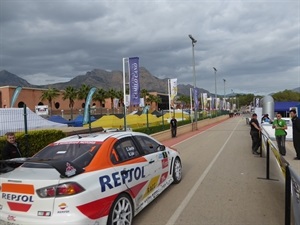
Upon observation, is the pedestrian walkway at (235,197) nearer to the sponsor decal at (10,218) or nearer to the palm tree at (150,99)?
the sponsor decal at (10,218)

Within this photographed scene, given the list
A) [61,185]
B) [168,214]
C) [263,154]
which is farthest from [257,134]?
[61,185]

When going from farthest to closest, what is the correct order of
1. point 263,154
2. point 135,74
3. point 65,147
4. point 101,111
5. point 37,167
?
1. point 101,111
2. point 135,74
3. point 263,154
4. point 65,147
5. point 37,167

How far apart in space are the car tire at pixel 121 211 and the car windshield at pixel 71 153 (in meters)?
0.77

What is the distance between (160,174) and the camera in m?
6.95

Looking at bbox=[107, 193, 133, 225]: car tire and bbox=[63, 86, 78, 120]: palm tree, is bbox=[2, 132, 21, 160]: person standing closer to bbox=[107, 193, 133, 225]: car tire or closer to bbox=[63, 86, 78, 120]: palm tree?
bbox=[107, 193, 133, 225]: car tire

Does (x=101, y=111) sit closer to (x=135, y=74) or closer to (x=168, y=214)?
(x=135, y=74)

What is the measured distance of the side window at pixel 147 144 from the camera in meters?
6.62

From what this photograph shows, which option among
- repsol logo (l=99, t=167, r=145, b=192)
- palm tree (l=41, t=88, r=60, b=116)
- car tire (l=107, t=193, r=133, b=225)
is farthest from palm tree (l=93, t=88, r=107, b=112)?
car tire (l=107, t=193, r=133, b=225)

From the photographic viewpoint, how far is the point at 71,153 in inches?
214

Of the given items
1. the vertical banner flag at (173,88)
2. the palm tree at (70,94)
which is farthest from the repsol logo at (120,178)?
the palm tree at (70,94)

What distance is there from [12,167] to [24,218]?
3.80ft

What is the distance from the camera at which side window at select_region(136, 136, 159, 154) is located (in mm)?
6621

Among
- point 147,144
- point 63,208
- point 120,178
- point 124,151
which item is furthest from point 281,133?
point 63,208

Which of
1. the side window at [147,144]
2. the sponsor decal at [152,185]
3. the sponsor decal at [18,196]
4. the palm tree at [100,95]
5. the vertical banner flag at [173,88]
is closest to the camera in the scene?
the sponsor decal at [18,196]
